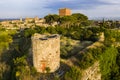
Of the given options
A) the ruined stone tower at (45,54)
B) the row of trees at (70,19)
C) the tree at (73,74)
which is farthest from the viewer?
the row of trees at (70,19)

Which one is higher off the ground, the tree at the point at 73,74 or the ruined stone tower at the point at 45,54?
the ruined stone tower at the point at 45,54

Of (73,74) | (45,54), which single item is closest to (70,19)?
(45,54)

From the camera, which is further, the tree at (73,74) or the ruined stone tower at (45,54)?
the ruined stone tower at (45,54)

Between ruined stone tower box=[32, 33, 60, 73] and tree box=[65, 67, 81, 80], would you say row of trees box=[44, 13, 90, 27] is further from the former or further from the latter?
tree box=[65, 67, 81, 80]

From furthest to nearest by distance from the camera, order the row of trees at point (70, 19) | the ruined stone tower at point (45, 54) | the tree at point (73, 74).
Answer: the row of trees at point (70, 19)
the ruined stone tower at point (45, 54)
the tree at point (73, 74)

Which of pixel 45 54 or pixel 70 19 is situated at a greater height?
pixel 70 19

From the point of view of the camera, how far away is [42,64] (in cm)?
1433

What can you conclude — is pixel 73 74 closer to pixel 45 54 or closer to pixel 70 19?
pixel 45 54

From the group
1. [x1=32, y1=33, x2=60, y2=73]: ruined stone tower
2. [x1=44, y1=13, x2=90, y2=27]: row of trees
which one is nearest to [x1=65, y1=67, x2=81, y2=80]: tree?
[x1=32, y1=33, x2=60, y2=73]: ruined stone tower

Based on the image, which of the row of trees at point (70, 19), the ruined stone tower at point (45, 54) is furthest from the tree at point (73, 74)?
the row of trees at point (70, 19)

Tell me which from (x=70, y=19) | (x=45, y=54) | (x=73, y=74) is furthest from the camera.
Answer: (x=70, y=19)

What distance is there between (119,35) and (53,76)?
36.7ft

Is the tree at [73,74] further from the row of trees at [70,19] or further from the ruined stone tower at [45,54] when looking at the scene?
the row of trees at [70,19]

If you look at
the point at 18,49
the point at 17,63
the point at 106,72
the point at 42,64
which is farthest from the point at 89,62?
the point at 18,49
